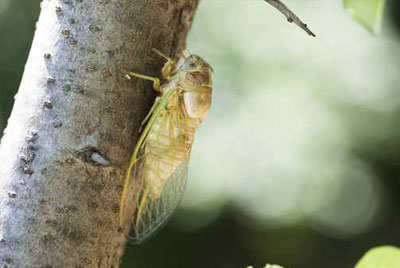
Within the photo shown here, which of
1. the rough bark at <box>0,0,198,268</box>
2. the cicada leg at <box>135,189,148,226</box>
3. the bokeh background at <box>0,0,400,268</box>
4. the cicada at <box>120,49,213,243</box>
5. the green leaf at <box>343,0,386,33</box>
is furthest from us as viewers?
the bokeh background at <box>0,0,400,268</box>

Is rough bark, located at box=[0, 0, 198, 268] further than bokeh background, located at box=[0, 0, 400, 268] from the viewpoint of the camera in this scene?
No

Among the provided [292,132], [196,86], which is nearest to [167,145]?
[196,86]

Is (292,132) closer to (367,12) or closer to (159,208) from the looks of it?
(159,208)

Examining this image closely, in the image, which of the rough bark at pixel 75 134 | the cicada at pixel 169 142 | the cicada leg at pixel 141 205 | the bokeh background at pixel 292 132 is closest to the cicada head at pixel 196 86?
the cicada at pixel 169 142

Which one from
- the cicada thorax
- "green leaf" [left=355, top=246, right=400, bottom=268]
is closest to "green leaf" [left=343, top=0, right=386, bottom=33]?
"green leaf" [left=355, top=246, right=400, bottom=268]

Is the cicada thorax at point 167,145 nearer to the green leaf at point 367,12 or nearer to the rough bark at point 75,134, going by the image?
the rough bark at point 75,134

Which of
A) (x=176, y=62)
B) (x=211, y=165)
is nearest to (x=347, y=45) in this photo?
(x=211, y=165)

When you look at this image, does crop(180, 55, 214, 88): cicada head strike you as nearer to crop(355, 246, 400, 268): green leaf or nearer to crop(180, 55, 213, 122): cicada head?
crop(180, 55, 213, 122): cicada head
